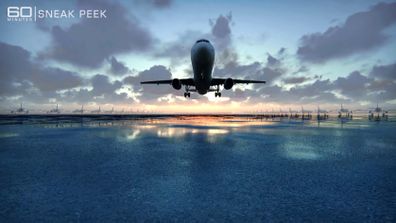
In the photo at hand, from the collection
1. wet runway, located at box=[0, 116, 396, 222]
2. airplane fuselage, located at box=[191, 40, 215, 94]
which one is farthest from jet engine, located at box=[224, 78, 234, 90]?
wet runway, located at box=[0, 116, 396, 222]

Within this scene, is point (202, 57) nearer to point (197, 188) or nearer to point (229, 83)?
point (229, 83)

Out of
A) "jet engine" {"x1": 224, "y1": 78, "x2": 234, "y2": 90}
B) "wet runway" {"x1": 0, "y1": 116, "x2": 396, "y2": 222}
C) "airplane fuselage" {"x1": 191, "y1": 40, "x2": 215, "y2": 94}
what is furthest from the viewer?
"jet engine" {"x1": 224, "y1": 78, "x2": 234, "y2": 90}

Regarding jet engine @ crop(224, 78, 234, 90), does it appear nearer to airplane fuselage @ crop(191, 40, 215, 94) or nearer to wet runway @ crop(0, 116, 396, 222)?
airplane fuselage @ crop(191, 40, 215, 94)

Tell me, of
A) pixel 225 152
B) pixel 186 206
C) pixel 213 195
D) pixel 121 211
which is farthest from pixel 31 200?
pixel 225 152

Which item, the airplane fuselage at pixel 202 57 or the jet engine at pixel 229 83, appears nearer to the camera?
the airplane fuselage at pixel 202 57

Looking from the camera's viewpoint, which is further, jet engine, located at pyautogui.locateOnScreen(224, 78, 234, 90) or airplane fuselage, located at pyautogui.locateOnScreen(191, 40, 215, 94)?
jet engine, located at pyautogui.locateOnScreen(224, 78, 234, 90)

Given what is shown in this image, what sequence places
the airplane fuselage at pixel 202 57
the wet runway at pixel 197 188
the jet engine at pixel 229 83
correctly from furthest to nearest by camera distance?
the jet engine at pixel 229 83 < the airplane fuselage at pixel 202 57 < the wet runway at pixel 197 188

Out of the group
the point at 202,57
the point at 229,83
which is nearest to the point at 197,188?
the point at 202,57

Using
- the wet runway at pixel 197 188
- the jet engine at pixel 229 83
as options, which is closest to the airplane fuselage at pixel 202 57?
the jet engine at pixel 229 83

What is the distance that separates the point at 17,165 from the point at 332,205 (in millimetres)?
14207

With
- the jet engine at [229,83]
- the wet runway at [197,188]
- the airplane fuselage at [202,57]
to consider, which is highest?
the airplane fuselage at [202,57]

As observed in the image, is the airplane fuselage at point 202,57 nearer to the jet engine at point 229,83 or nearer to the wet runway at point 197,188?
the jet engine at point 229,83

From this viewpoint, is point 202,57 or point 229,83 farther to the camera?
point 229,83

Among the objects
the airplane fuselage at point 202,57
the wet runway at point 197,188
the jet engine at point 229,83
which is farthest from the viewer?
the jet engine at point 229,83
